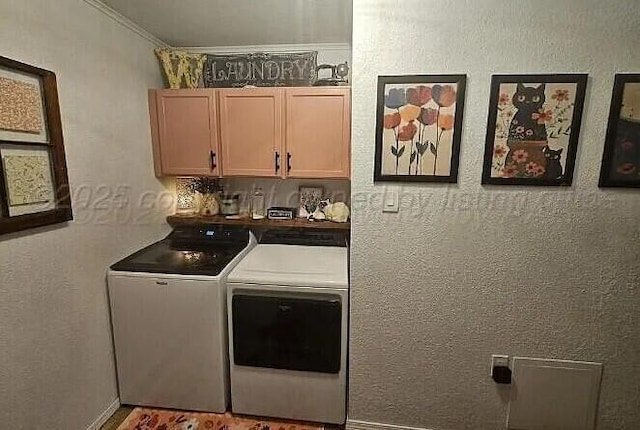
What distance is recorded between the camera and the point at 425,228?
1.56m

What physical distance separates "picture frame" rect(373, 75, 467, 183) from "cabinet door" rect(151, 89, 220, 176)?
1212mm

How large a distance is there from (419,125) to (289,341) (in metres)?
1.29

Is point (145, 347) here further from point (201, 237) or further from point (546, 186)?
point (546, 186)

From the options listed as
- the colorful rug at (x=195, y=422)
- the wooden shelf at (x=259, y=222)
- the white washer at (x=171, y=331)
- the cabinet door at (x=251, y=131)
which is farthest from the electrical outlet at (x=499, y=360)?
the cabinet door at (x=251, y=131)

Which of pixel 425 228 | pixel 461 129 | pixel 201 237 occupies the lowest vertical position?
pixel 201 237

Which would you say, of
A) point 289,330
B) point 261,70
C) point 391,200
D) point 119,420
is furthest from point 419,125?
point 119,420

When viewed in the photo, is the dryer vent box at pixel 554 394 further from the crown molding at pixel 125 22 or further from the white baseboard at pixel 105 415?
the crown molding at pixel 125 22

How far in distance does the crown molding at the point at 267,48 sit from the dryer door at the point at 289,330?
5.66 ft

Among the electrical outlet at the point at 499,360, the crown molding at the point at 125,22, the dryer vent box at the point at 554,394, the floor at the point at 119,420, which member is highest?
the crown molding at the point at 125,22

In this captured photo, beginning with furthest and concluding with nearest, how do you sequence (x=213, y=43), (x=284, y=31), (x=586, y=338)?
(x=213, y=43) < (x=284, y=31) < (x=586, y=338)

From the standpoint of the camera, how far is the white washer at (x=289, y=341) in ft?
5.52

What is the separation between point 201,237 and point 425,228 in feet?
5.13

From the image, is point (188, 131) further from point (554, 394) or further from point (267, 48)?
point (554, 394)

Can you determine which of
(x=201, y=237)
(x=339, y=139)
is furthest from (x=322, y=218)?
(x=201, y=237)
